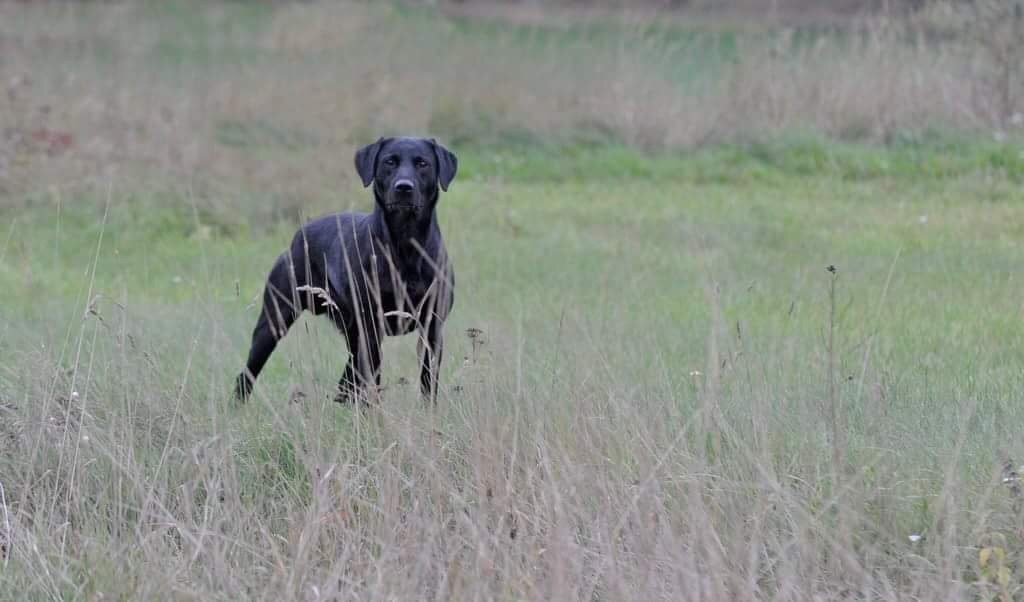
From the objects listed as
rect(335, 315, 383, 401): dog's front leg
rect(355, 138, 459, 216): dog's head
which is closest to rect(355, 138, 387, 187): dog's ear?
rect(355, 138, 459, 216): dog's head

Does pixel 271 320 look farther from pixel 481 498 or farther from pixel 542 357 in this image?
pixel 481 498

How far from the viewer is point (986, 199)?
10.4 meters

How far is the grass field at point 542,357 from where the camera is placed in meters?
3.98

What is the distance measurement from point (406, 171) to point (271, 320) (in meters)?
0.89

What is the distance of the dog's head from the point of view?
5.78m

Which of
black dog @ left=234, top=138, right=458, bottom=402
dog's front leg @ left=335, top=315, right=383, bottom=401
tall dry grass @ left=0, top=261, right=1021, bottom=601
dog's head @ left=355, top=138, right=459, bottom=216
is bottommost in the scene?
tall dry grass @ left=0, top=261, right=1021, bottom=601

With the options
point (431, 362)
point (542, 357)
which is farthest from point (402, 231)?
point (431, 362)

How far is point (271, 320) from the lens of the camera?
603 centimetres

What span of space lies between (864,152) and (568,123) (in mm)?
3044

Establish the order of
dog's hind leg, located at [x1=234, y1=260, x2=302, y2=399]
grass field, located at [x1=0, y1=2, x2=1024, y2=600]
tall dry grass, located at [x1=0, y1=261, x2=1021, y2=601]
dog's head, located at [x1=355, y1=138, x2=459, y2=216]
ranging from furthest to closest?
dog's hind leg, located at [x1=234, y1=260, x2=302, y2=399] < dog's head, located at [x1=355, y1=138, x2=459, y2=216] < grass field, located at [x1=0, y1=2, x2=1024, y2=600] < tall dry grass, located at [x1=0, y1=261, x2=1021, y2=601]

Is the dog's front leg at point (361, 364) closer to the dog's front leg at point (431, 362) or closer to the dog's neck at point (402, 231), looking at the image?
the dog's front leg at point (431, 362)

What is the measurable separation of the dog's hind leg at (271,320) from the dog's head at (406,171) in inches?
22.5

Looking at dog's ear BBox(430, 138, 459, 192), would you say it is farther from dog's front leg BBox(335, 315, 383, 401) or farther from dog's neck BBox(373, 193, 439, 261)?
dog's front leg BBox(335, 315, 383, 401)

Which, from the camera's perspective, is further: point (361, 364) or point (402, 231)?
point (402, 231)
